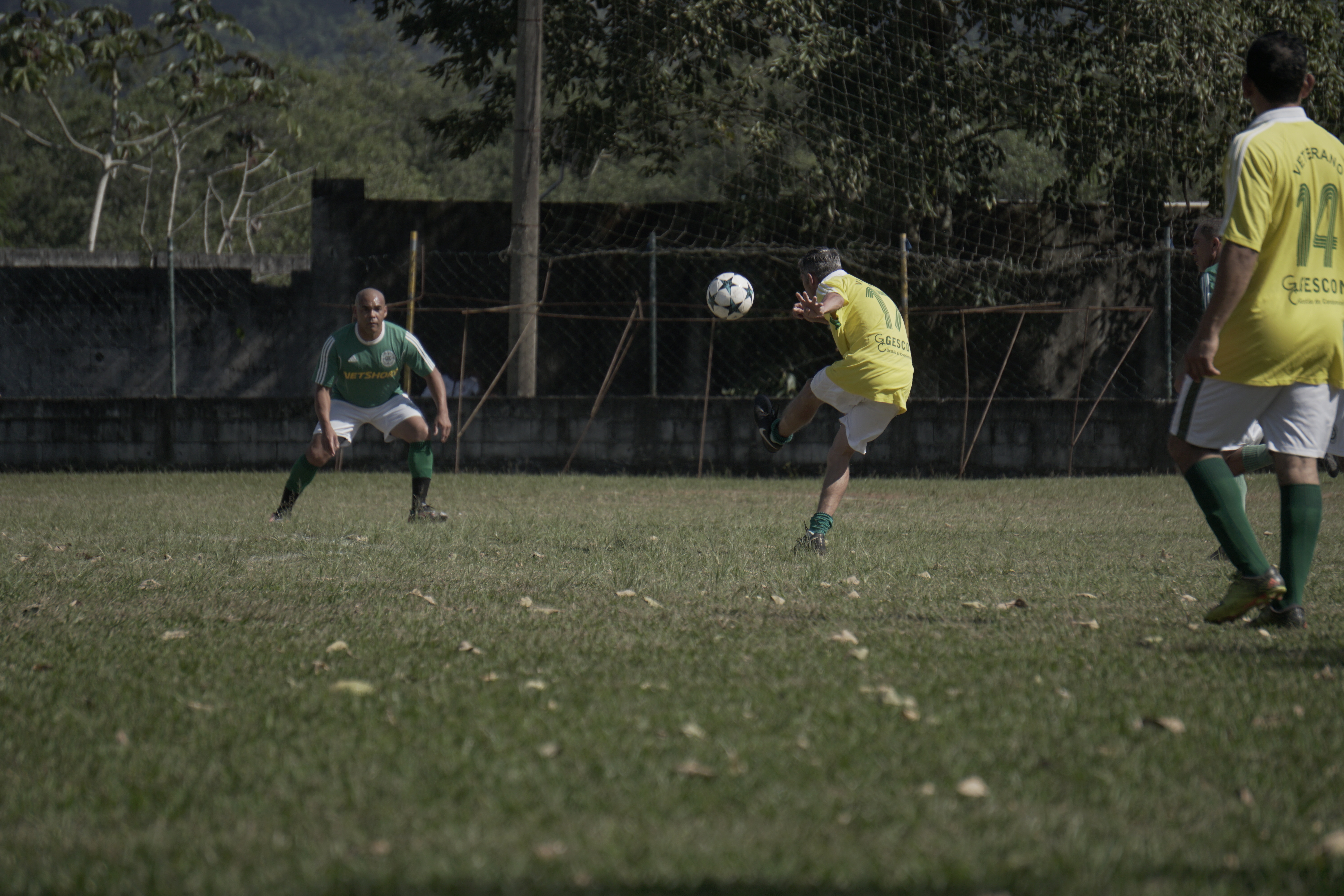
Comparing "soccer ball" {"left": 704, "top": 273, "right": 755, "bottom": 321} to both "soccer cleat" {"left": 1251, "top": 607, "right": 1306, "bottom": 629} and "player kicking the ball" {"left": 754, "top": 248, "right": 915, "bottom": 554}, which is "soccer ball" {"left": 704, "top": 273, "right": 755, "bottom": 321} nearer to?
"player kicking the ball" {"left": 754, "top": 248, "right": 915, "bottom": 554}

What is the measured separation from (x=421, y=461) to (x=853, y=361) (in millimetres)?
3594

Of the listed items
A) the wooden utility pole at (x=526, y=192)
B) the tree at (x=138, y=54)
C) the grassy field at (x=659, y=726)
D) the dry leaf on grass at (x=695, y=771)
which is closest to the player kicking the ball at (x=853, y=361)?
the grassy field at (x=659, y=726)

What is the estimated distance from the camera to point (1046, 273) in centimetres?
1548

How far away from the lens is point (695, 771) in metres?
2.85

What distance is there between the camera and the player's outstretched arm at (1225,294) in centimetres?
441

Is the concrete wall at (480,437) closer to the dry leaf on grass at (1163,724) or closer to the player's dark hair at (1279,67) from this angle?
the player's dark hair at (1279,67)

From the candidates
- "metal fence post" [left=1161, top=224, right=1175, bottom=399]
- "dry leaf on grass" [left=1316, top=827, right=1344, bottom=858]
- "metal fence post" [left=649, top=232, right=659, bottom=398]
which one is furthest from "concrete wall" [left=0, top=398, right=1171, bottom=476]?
"dry leaf on grass" [left=1316, top=827, right=1344, bottom=858]

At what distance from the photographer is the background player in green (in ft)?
30.3

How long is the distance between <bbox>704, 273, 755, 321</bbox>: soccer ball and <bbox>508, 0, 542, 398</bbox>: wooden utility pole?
502cm

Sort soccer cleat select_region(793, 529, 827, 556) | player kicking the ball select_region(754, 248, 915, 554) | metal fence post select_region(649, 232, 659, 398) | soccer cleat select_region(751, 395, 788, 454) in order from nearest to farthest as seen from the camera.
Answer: soccer cleat select_region(793, 529, 827, 556)
player kicking the ball select_region(754, 248, 915, 554)
soccer cleat select_region(751, 395, 788, 454)
metal fence post select_region(649, 232, 659, 398)

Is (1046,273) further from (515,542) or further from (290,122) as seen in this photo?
(290,122)

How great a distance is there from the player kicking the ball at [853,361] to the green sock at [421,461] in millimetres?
3103

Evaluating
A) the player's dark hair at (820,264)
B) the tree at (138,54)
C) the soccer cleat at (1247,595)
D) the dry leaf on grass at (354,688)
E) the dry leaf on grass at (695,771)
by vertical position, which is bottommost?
the dry leaf on grass at (354,688)

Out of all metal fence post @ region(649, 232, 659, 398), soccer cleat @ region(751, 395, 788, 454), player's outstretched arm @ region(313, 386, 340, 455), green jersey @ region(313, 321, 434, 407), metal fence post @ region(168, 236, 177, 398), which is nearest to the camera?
soccer cleat @ region(751, 395, 788, 454)
